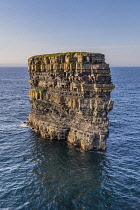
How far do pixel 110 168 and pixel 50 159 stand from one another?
39.1 feet

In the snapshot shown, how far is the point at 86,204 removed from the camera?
30219 millimetres

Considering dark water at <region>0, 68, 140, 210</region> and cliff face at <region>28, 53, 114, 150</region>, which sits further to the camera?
cliff face at <region>28, 53, 114, 150</region>

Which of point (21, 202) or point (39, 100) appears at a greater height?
point (39, 100)

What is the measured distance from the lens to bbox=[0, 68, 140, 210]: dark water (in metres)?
30.9

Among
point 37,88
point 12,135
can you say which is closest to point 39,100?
point 37,88

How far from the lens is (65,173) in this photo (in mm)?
37812

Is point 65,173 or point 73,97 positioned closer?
point 65,173

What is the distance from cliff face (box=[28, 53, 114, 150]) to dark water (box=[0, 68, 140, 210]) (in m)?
3.50

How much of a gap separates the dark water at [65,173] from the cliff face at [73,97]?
3.50 metres

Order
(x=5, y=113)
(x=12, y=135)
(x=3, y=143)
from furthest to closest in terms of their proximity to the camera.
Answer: (x=5, y=113) < (x=12, y=135) < (x=3, y=143)

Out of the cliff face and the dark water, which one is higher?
the cliff face

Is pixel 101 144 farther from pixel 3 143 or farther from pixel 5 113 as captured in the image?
pixel 5 113

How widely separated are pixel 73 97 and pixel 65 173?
→ 16.1m

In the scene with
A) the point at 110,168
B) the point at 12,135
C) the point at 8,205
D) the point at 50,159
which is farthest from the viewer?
the point at 12,135
